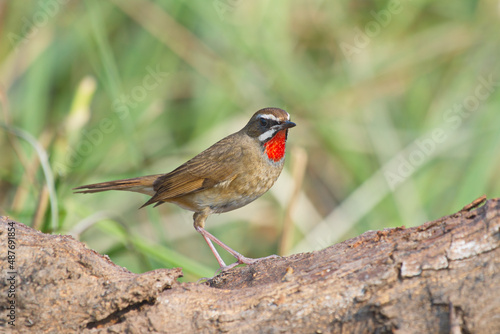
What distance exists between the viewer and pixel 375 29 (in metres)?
8.13

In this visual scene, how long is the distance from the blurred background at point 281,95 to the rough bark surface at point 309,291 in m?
3.40

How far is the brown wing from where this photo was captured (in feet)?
16.4

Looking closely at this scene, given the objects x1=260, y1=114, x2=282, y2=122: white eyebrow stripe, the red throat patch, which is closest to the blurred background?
the red throat patch

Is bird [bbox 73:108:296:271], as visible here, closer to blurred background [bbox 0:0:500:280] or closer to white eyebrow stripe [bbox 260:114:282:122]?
white eyebrow stripe [bbox 260:114:282:122]

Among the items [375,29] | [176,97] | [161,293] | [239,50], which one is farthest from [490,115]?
[161,293]

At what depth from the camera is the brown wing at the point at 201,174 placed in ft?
16.4

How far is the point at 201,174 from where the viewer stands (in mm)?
5078

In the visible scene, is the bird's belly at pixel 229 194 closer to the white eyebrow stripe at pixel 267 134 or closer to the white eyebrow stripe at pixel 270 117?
the white eyebrow stripe at pixel 267 134

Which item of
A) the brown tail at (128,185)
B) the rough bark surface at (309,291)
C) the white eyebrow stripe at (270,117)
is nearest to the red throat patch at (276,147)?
the white eyebrow stripe at (270,117)

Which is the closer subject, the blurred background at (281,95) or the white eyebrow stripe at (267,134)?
the white eyebrow stripe at (267,134)

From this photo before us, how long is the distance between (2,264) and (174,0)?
514 cm

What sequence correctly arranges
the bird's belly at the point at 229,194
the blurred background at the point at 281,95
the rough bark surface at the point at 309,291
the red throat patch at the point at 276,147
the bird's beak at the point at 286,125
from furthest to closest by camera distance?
1. the blurred background at the point at 281,95
2. the red throat patch at the point at 276,147
3. the bird's belly at the point at 229,194
4. the bird's beak at the point at 286,125
5. the rough bark surface at the point at 309,291

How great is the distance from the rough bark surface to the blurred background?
3399 millimetres

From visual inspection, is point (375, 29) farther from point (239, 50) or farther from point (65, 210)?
point (65, 210)
